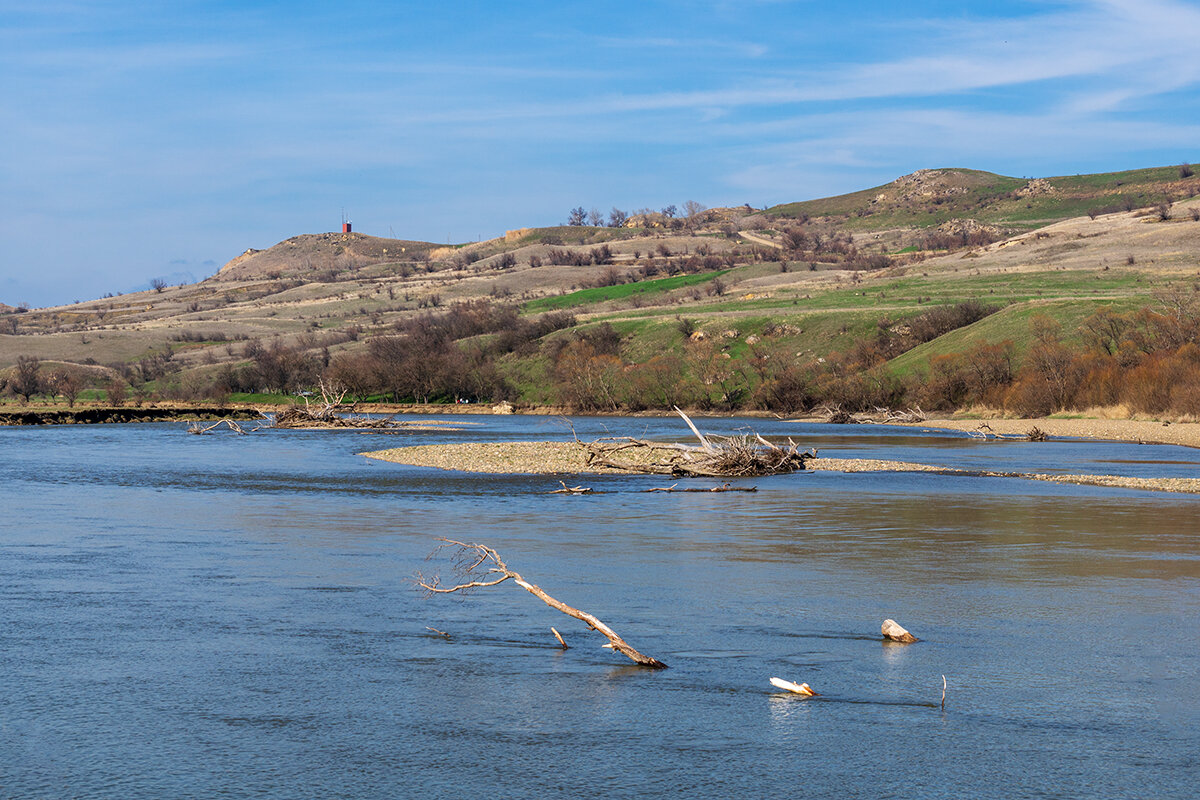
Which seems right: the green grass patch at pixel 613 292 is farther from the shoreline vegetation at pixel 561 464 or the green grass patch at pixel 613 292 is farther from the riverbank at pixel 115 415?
the shoreline vegetation at pixel 561 464

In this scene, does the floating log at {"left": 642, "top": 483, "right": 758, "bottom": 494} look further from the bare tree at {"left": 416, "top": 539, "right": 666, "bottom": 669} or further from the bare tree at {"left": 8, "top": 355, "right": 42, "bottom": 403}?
the bare tree at {"left": 8, "top": 355, "right": 42, "bottom": 403}

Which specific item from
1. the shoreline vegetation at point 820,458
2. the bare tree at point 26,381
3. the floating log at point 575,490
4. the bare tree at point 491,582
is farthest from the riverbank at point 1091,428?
the bare tree at point 26,381

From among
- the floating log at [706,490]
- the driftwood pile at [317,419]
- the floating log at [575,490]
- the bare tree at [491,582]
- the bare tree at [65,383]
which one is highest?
the bare tree at [65,383]

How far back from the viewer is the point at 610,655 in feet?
51.4

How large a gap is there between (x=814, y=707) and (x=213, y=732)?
265 inches

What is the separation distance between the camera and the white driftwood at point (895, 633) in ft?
53.1

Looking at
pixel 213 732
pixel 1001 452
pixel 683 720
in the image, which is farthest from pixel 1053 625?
pixel 1001 452

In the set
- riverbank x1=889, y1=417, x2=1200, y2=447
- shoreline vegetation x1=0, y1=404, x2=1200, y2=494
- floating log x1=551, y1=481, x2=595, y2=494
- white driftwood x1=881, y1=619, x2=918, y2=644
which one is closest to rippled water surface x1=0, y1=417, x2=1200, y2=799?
white driftwood x1=881, y1=619, x2=918, y2=644

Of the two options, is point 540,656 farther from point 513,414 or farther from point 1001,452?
point 513,414

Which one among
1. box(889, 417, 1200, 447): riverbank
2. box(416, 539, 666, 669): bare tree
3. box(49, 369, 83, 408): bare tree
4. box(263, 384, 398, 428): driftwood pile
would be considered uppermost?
box(49, 369, 83, 408): bare tree

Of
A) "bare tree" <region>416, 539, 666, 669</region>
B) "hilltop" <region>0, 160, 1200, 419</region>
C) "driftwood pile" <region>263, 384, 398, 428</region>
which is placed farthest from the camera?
"hilltop" <region>0, 160, 1200, 419</region>

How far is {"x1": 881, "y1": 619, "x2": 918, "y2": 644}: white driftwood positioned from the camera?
16.2m

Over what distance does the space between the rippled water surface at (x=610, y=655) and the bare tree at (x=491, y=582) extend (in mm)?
356

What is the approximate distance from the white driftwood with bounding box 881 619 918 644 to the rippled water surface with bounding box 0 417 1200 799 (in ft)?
1.17
